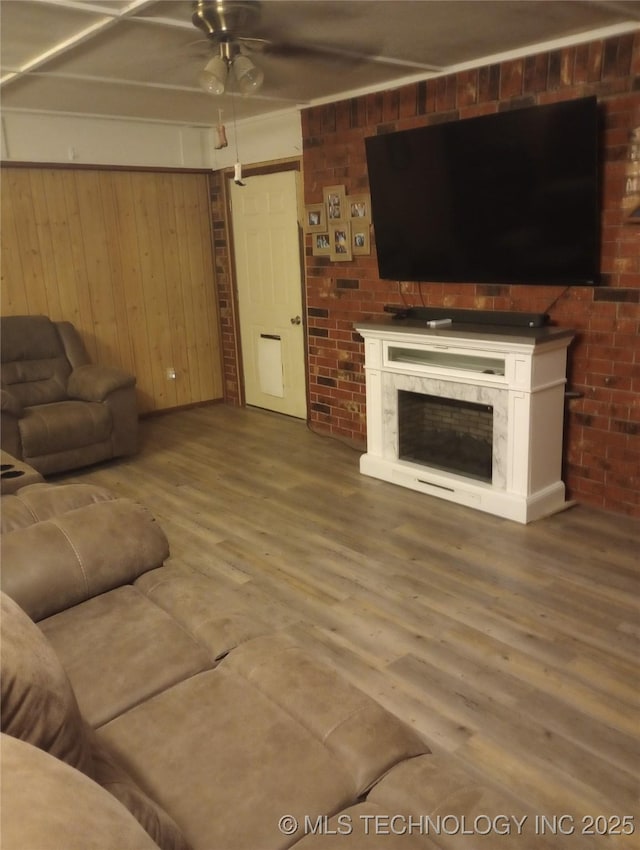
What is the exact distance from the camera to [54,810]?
28.8 inches

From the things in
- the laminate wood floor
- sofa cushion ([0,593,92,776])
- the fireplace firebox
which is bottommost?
the laminate wood floor

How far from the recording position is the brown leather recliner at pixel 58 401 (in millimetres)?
4363

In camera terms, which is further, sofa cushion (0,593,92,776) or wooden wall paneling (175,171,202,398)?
wooden wall paneling (175,171,202,398)

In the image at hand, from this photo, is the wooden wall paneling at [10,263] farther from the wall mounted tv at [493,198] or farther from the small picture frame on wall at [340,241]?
the wall mounted tv at [493,198]

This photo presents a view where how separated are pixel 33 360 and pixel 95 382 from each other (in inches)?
23.2

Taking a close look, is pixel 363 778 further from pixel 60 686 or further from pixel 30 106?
pixel 30 106

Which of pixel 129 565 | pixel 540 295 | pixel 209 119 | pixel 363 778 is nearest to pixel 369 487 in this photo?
pixel 540 295

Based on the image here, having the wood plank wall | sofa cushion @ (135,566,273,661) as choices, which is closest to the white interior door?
the wood plank wall

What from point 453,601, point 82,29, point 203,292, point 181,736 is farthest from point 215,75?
point 203,292

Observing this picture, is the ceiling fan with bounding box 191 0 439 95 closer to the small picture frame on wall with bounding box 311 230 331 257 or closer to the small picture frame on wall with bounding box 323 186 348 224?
the small picture frame on wall with bounding box 323 186 348 224

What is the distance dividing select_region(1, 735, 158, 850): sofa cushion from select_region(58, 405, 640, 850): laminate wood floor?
4.73ft

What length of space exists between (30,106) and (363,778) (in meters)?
4.93

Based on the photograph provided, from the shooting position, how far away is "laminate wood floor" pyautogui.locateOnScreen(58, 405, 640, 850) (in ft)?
6.78

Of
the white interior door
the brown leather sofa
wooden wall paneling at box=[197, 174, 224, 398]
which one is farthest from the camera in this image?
wooden wall paneling at box=[197, 174, 224, 398]
